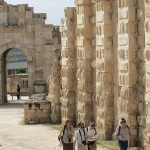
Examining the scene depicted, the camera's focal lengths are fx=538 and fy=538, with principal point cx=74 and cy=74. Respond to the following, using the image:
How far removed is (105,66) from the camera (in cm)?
1644

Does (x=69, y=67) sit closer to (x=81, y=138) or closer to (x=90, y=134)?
(x=90, y=134)

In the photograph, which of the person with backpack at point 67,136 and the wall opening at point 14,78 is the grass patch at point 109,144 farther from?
the wall opening at point 14,78

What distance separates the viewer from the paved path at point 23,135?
1636 centimetres

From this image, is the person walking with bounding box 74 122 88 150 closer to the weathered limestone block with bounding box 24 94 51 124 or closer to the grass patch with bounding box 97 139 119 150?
the grass patch with bounding box 97 139 119 150

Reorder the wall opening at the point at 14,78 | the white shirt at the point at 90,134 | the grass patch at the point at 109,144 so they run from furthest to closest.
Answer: the wall opening at the point at 14,78
the grass patch at the point at 109,144
the white shirt at the point at 90,134

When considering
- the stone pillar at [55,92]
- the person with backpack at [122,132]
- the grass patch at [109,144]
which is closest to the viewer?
the person with backpack at [122,132]

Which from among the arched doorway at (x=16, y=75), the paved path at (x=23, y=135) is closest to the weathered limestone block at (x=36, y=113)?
the paved path at (x=23, y=135)

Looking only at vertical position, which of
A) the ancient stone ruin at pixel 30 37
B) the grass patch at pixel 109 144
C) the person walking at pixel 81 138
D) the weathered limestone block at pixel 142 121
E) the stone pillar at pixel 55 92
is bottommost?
the grass patch at pixel 109 144

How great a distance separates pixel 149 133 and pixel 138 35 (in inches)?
110

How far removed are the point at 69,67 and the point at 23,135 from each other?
310 cm

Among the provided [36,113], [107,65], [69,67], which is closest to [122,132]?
[107,65]

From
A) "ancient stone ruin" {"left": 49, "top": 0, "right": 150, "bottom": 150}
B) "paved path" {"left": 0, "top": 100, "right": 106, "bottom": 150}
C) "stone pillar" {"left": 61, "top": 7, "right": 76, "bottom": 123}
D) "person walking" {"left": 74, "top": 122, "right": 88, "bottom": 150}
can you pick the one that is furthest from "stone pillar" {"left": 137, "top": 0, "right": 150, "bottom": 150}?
"stone pillar" {"left": 61, "top": 7, "right": 76, "bottom": 123}

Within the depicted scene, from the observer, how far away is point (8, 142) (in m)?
17.2

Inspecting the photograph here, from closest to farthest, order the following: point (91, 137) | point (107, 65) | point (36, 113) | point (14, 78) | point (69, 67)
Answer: point (91, 137)
point (107, 65)
point (69, 67)
point (36, 113)
point (14, 78)
